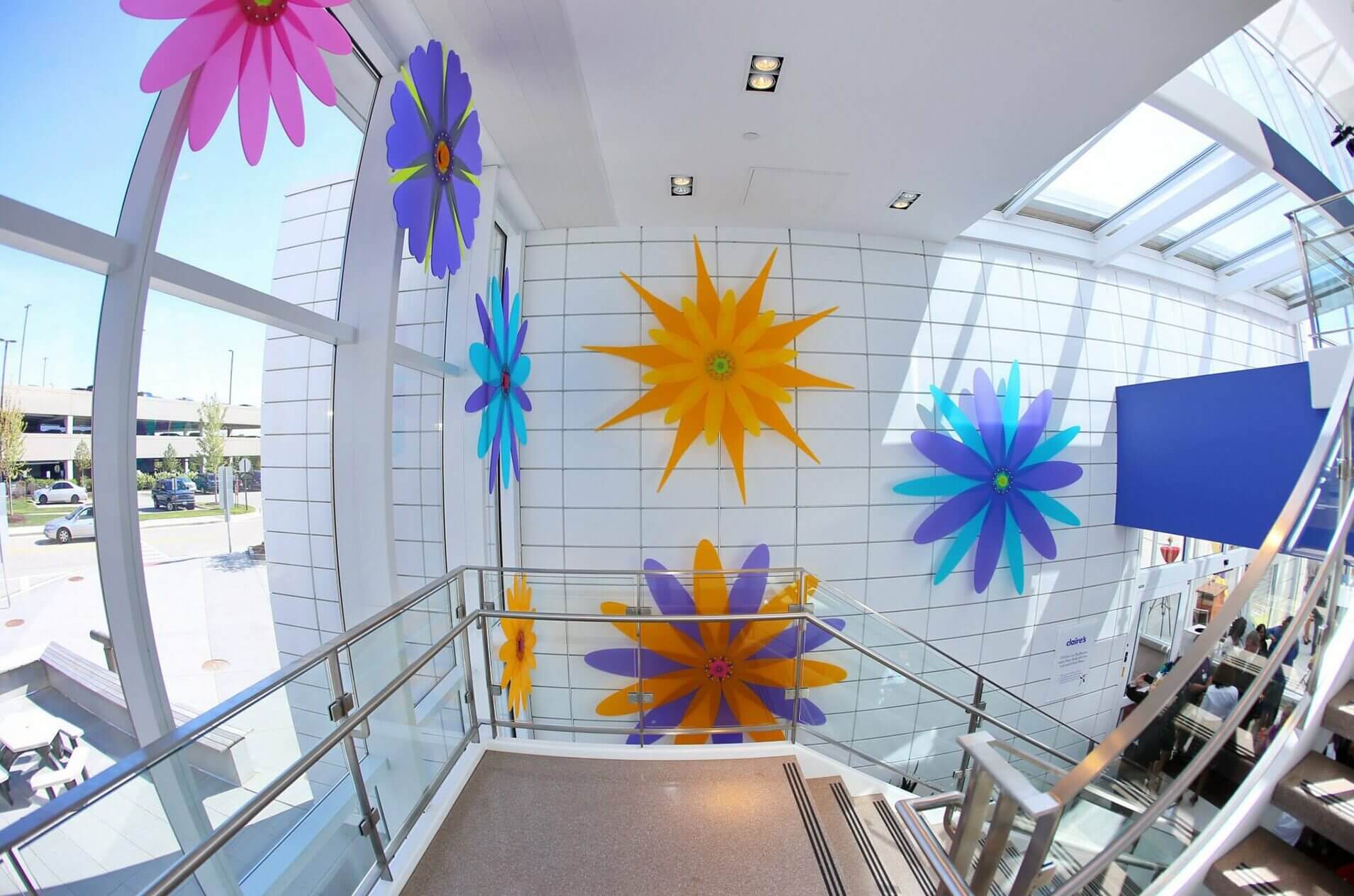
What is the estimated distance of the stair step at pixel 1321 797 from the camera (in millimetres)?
1198

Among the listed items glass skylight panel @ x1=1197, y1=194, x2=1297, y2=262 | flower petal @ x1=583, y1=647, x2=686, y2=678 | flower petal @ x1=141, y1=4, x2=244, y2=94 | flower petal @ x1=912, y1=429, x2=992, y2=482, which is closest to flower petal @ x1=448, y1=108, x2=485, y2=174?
flower petal @ x1=141, y1=4, x2=244, y2=94

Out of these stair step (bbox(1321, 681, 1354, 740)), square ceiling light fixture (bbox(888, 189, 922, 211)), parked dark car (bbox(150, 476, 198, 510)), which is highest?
square ceiling light fixture (bbox(888, 189, 922, 211))

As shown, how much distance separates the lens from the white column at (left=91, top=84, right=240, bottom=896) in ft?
3.63

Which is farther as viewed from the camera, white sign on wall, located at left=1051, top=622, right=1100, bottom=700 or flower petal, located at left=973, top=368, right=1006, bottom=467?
white sign on wall, located at left=1051, top=622, right=1100, bottom=700

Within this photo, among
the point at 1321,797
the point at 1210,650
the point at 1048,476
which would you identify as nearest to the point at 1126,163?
the point at 1048,476

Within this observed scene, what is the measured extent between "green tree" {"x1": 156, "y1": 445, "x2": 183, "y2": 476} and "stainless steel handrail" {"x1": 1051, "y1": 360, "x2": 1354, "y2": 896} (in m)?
2.22

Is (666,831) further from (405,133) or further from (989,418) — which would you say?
(989,418)

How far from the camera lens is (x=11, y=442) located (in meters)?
0.95

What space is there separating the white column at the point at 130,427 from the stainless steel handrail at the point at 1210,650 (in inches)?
74.5

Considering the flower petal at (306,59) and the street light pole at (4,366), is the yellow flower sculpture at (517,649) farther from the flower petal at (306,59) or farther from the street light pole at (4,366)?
the flower petal at (306,59)

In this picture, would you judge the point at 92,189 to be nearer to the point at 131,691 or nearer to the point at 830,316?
the point at 131,691

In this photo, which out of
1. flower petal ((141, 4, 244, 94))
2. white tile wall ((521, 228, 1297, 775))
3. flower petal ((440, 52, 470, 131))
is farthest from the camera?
white tile wall ((521, 228, 1297, 775))

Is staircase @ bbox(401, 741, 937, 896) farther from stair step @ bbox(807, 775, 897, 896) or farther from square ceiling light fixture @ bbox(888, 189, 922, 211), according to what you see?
square ceiling light fixture @ bbox(888, 189, 922, 211)

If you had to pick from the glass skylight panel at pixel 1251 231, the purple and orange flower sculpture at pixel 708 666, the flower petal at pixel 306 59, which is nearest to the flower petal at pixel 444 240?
the flower petal at pixel 306 59
